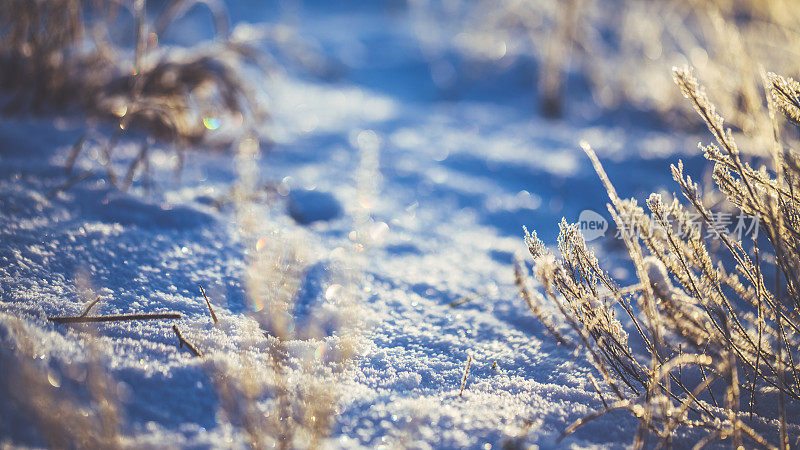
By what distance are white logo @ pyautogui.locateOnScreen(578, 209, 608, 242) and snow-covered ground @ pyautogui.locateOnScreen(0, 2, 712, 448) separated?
0.04 meters

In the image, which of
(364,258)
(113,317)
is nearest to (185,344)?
(113,317)

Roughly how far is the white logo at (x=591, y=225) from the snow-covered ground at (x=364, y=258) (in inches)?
1.6

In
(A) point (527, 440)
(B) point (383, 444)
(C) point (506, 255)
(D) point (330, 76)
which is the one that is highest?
(D) point (330, 76)

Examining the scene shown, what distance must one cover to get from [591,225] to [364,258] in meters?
0.82

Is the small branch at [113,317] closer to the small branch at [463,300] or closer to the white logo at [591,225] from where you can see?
the small branch at [463,300]

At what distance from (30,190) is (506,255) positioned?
1250 millimetres

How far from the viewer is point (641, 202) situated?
1670mm

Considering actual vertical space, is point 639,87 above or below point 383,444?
above

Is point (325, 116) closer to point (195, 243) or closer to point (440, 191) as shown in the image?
point (440, 191)

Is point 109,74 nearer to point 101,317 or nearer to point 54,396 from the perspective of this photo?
point 101,317

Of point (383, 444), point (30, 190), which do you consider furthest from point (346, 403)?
point (30, 190)

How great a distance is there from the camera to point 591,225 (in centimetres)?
159

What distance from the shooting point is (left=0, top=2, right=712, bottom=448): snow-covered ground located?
71 centimetres

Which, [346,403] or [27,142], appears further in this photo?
[27,142]
